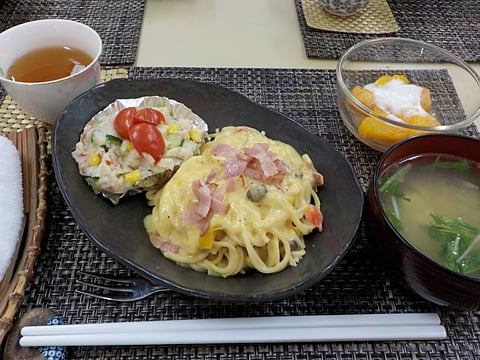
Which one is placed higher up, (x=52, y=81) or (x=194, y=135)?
(x=52, y=81)

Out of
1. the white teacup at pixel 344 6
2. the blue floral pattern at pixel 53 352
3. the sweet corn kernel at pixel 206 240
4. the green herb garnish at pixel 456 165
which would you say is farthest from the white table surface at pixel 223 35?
the blue floral pattern at pixel 53 352

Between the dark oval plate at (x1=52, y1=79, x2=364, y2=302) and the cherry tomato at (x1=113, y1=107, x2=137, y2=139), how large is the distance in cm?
17

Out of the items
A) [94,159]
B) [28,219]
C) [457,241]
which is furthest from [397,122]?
[28,219]

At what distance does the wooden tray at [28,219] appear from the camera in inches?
51.8

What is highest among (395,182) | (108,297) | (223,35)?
(395,182)

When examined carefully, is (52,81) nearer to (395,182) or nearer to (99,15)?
(99,15)

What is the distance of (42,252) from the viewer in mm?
1498

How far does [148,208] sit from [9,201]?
446 millimetres

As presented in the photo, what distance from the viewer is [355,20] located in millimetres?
Answer: 2594

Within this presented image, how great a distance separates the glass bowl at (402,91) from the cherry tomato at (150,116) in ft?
2.44

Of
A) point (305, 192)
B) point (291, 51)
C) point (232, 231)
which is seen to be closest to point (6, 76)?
point (232, 231)

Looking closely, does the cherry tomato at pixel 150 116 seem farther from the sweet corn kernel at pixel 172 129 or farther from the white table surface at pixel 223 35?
the white table surface at pixel 223 35

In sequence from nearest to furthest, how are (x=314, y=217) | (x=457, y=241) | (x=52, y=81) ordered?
1. (x=457, y=241)
2. (x=314, y=217)
3. (x=52, y=81)

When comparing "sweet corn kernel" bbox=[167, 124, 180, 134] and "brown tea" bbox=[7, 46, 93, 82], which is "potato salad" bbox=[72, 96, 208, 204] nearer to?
"sweet corn kernel" bbox=[167, 124, 180, 134]
